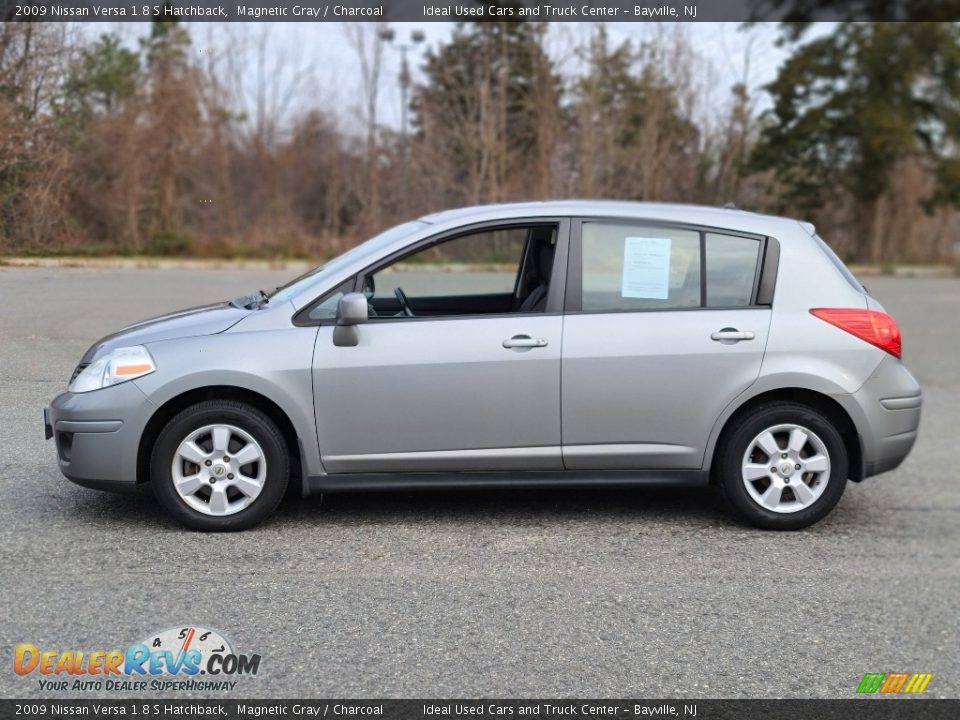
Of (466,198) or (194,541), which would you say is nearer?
(194,541)

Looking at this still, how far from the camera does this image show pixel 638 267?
4.88 metres

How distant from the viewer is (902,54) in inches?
877

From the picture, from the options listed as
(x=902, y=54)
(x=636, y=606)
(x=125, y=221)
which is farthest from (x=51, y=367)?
(x=902, y=54)

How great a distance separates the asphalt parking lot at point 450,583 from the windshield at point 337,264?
621 millimetres

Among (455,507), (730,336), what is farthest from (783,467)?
(455,507)

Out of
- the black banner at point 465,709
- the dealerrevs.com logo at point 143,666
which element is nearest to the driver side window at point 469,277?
the dealerrevs.com logo at point 143,666

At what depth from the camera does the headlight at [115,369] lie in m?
4.25

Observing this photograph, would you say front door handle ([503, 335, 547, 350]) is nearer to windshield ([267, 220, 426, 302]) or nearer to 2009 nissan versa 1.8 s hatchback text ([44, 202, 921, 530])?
2009 nissan versa 1.8 s hatchback text ([44, 202, 921, 530])

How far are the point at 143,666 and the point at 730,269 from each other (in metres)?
3.30

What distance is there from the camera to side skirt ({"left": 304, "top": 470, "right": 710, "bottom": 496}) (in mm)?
4664

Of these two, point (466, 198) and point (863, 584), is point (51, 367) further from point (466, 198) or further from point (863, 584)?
point (466, 198)

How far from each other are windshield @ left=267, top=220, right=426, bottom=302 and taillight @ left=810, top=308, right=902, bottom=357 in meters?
2.11

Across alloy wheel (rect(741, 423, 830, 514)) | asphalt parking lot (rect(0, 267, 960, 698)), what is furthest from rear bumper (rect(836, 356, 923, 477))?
asphalt parking lot (rect(0, 267, 960, 698))

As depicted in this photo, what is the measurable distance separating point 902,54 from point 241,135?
49.7ft
